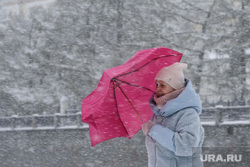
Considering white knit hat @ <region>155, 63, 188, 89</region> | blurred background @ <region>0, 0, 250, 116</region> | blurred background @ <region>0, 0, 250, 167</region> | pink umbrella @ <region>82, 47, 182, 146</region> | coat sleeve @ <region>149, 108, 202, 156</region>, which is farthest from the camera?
blurred background @ <region>0, 0, 250, 116</region>

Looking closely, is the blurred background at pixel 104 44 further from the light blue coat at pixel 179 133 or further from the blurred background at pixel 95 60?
the light blue coat at pixel 179 133

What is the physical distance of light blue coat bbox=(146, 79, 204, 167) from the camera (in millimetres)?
1698

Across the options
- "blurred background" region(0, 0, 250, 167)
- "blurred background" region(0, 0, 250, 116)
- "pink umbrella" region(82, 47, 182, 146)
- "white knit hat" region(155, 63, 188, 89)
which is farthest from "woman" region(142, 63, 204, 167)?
"blurred background" region(0, 0, 250, 116)

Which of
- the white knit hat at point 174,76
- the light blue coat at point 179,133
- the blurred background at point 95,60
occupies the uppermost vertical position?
the white knit hat at point 174,76

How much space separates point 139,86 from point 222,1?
1361 centimetres

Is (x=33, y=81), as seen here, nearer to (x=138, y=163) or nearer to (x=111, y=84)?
(x=138, y=163)

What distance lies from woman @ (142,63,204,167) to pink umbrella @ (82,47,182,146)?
22 cm

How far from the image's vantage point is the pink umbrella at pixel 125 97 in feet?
6.97

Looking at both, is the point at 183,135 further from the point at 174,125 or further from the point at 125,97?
the point at 125,97

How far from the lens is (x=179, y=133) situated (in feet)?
5.69

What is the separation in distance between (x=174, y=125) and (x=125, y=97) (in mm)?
618

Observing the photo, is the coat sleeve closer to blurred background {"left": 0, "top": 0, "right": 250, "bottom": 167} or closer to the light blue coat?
the light blue coat

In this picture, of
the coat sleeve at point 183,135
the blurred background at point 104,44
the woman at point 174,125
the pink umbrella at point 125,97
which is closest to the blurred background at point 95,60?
the blurred background at point 104,44

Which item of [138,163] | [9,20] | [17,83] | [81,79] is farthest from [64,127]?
[9,20]
